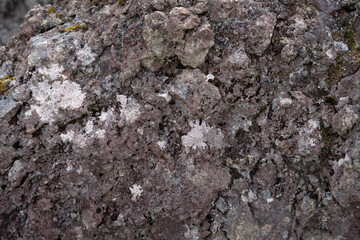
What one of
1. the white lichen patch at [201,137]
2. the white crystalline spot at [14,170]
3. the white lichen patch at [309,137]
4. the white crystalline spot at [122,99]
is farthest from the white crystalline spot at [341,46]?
the white crystalline spot at [14,170]

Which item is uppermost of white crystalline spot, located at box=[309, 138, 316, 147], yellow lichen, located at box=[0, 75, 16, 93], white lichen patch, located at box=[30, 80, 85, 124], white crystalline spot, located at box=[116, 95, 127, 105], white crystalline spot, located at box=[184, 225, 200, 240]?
yellow lichen, located at box=[0, 75, 16, 93]

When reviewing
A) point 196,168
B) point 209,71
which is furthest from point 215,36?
point 196,168

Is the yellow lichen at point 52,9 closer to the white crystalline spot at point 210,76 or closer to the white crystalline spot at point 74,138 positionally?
the white crystalline spot at point 74,138

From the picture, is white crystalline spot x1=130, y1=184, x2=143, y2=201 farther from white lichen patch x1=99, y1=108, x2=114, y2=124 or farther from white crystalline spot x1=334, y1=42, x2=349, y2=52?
white crystalline spot x1=334, y1=42, x2=349, y2=52

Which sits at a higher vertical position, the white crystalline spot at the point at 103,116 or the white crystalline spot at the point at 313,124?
the white crystalline spot at the point at 103,116

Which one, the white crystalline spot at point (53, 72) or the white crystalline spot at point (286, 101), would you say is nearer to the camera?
the white crystalline spot at point (286, 101)

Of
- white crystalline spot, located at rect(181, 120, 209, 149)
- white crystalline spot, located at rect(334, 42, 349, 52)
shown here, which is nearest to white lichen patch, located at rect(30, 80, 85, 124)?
white crystalline spot, located at rect(181, 120, 209, 149)

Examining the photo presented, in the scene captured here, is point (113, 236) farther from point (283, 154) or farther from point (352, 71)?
point (352, 71)
